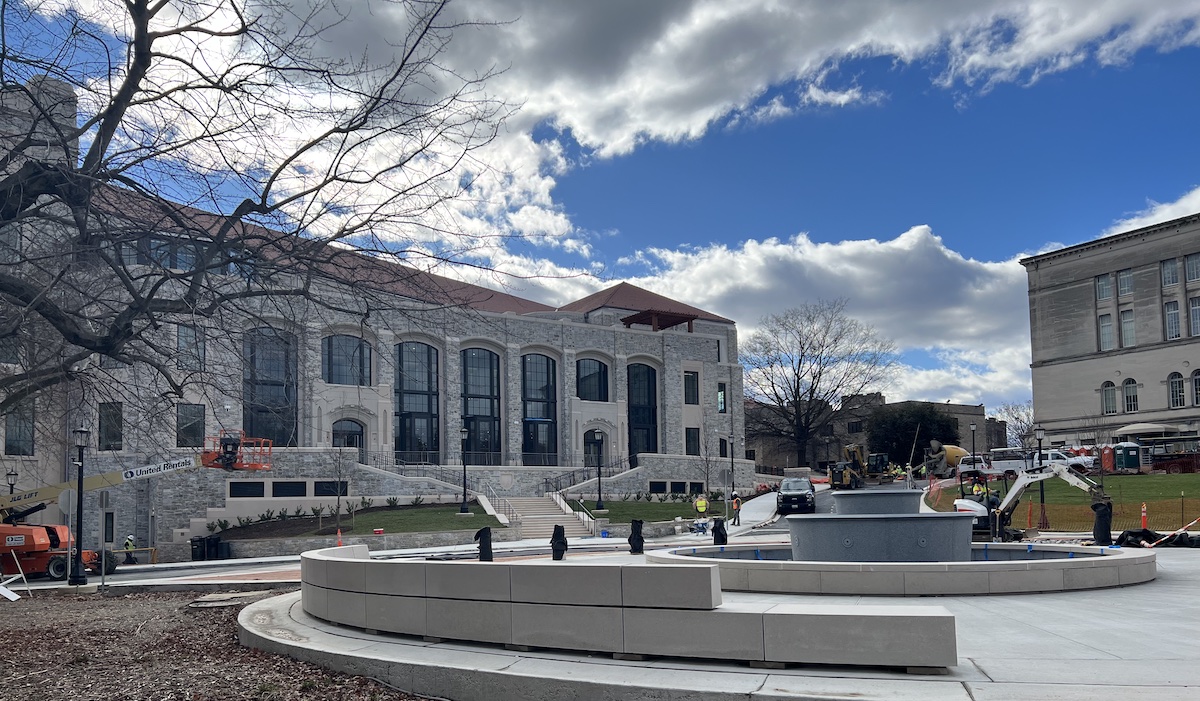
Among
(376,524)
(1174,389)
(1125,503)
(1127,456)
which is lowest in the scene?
(376,524)

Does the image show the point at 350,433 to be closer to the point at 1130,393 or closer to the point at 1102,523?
the point at 1102,523

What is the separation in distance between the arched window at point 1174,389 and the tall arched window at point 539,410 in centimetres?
4896

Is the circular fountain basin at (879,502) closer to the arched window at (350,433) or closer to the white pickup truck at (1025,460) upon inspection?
the white pickup truck at (1025,460)

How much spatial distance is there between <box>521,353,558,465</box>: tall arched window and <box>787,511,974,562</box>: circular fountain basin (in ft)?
Answer: 165

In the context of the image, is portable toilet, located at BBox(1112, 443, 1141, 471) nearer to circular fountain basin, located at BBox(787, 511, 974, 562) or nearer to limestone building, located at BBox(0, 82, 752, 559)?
limestone building, located at BBox(0, 82, 752, 559)

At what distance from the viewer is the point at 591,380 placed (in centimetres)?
6812

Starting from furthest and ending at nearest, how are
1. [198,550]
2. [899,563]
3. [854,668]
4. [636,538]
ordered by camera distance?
[198,550] < [636,538] < [899,563] < [854,668]

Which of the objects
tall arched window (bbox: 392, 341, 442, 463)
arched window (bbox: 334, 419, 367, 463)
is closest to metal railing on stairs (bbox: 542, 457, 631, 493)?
tall arched window (bbox: 392, 341, 442, 463)

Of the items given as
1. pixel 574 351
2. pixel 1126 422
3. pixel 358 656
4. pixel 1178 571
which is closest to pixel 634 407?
pixel 574 351

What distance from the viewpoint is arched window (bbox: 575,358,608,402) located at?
67.8 meters

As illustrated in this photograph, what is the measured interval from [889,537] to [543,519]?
33.7 m

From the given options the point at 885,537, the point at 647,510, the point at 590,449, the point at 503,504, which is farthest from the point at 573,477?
the point at 885,537

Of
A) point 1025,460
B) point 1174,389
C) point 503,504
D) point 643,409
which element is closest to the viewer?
point 503,504

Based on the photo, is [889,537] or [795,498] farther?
[795,498]
